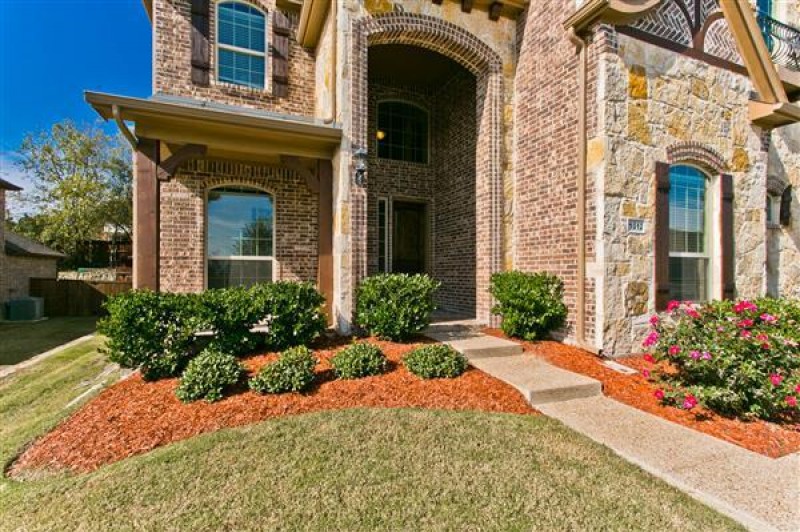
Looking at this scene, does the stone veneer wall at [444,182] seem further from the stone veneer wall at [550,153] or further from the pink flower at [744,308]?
the pink flower at [744,308]

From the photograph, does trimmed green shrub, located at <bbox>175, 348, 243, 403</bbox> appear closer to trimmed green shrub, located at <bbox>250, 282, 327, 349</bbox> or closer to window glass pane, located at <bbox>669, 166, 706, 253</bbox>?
trimmed green shrub, located at <bbox>250, 282, 327, 349</bbox>

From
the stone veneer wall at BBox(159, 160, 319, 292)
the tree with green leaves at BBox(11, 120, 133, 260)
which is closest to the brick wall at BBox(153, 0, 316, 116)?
the stone veneer wall at BBox(159, 160, 319, 292)

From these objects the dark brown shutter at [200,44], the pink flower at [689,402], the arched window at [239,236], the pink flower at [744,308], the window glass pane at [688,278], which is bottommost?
the pink flower at [689,402]

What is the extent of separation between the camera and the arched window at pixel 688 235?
235 inches

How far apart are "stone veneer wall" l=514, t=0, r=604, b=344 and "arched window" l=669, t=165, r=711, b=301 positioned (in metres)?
1.71

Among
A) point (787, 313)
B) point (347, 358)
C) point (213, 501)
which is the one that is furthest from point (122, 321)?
point (787, 313)

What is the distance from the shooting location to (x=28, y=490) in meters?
2.64

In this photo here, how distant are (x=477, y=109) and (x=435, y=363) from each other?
17.1ft

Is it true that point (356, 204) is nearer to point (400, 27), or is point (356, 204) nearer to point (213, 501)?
point (400, 27)

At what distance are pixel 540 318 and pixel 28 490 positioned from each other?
19.2 ft

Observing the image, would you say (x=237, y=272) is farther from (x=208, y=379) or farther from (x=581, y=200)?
(x=581, y=200)

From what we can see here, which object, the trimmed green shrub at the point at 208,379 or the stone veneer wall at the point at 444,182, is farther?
the stone veneer wall at the point at 444,182

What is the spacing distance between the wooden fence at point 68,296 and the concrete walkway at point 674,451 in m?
14.1

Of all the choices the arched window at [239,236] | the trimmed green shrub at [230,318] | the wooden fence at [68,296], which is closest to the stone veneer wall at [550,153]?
the trimmed green shrub at [230,318]
